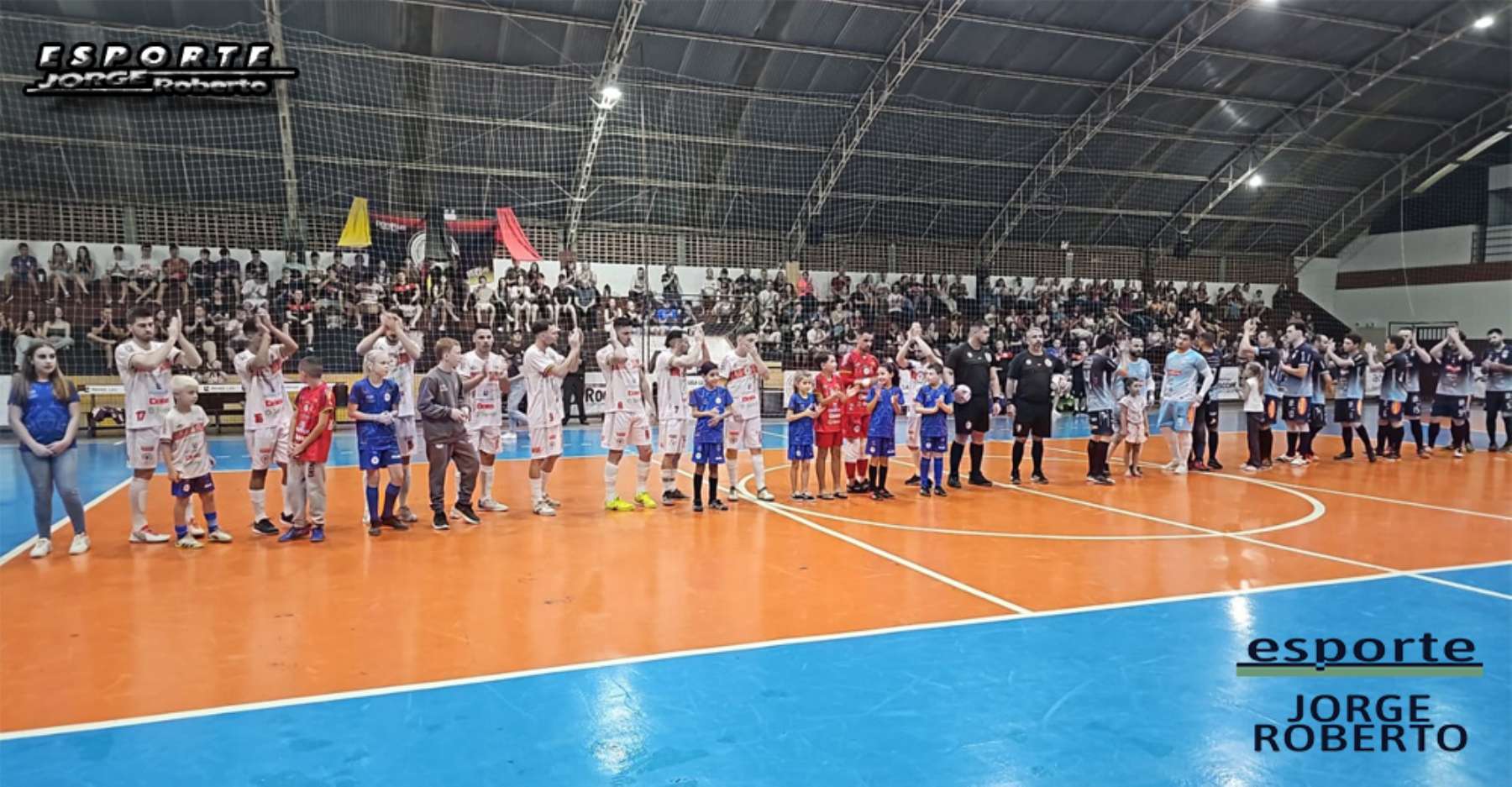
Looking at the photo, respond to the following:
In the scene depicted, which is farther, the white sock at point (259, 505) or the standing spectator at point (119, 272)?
the standing spectator at point (119, 272)

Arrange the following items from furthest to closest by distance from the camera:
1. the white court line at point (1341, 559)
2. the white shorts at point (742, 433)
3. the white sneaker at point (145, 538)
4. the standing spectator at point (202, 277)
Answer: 1. the standing spectator at point (202, 277)
2. the white shorts at point (742, 433)
3. the white sneaker at point (145, 538)
4. the white court line at point (1341, 559)

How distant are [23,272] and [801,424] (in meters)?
18.9

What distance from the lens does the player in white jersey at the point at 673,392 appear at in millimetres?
9883

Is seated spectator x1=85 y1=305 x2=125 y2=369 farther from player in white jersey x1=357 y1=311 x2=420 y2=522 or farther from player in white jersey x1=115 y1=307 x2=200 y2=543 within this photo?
player in white jersey x1=357 y1=311 x2=420 y2=522

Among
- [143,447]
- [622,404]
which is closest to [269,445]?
[143,447]

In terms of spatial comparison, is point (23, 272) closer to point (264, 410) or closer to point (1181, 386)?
point (264, 410)

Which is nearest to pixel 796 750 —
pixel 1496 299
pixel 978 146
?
pixel 978 146

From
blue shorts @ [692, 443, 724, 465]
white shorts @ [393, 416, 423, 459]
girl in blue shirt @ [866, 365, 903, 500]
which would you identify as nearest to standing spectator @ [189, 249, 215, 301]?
white shorts @ [393, 416, 423, 459]

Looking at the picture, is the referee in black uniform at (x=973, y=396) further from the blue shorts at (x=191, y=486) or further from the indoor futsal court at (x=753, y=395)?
the blue shorts at (x=191, y=486)

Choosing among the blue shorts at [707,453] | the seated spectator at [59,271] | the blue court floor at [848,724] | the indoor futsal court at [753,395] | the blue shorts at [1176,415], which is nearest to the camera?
the blue court floor at [848,724]

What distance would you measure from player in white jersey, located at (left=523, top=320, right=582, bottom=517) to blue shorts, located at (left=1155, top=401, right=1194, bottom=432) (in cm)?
844

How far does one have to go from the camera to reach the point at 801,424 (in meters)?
10.2

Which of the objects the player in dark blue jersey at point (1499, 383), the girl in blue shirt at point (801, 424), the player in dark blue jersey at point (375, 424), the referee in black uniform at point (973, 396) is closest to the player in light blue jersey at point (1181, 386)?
the referee in black uniform at point (973, 396)

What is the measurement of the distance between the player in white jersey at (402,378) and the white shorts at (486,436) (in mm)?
672
